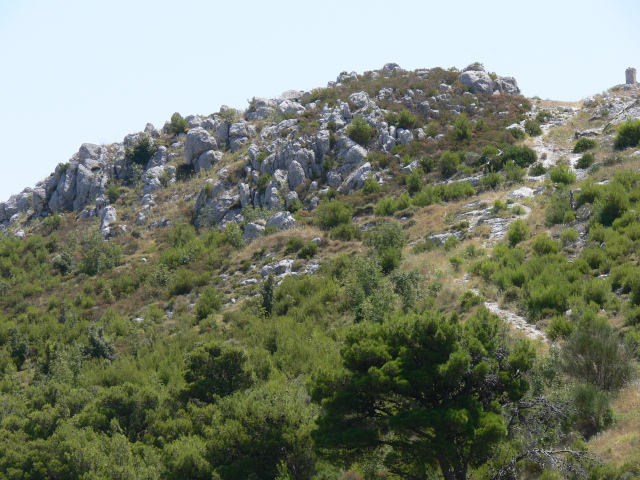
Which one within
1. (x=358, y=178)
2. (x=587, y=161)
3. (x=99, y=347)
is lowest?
(x=99, y=347)

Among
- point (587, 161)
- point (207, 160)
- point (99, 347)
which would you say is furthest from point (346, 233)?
point (207, 160)

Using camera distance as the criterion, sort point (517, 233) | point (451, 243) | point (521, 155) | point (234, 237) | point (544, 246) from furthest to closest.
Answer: point (234, 237)
point (521, 155)
point (451, 243)
point (517, 233)
point (544, 246)

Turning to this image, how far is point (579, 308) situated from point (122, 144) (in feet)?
173

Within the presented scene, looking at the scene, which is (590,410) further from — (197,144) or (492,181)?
(197,144)

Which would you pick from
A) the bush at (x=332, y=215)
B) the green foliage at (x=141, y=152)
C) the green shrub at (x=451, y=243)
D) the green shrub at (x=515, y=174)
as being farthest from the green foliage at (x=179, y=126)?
the green shrub at (x=451, y=243)

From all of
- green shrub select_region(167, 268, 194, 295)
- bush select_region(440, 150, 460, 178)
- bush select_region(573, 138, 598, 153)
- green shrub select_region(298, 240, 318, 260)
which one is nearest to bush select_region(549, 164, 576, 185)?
bush select_region(573, 138, 598, 153)

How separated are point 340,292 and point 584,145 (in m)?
21.6

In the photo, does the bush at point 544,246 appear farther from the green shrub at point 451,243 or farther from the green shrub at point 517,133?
the green shrub at point 517,133

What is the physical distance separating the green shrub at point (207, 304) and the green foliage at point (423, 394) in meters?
17.7

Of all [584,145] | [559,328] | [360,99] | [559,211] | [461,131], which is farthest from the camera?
[360,99]

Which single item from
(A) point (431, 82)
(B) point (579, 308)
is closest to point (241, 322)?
(B) point (579, 308)

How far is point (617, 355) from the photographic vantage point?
1352cm

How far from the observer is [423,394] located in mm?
11117

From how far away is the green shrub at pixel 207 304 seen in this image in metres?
28.5
